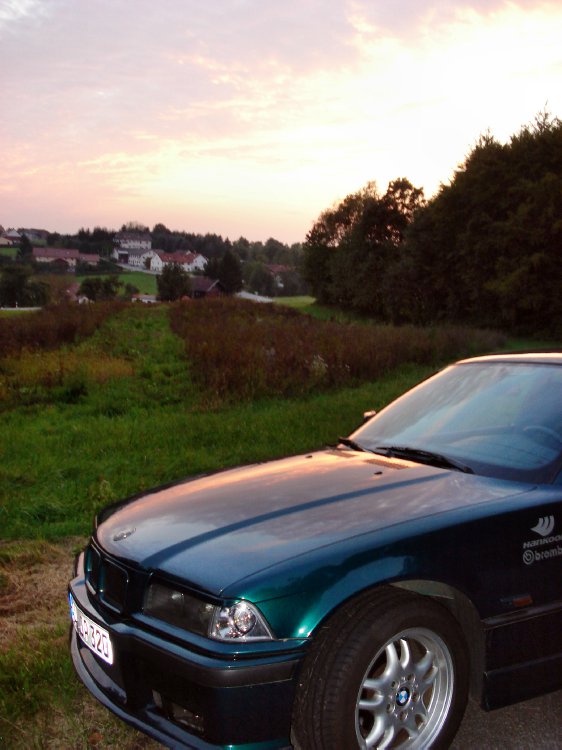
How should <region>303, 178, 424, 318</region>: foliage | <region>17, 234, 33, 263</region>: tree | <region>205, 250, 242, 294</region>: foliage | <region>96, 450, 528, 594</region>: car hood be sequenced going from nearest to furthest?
<region>96, 450, 528, 594</region>: car hood
<region>303, 178, 424, 318</region>: foliage
<region>205, 250, 242, 294</region>: foliage
<region>17, 234, 33, 263</region>: tree

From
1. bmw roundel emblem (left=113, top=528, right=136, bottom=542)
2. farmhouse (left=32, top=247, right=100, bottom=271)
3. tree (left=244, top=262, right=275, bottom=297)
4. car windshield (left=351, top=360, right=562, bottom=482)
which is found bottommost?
bmw roundel emblem (left=113, top=528, right=136, bottom=542)

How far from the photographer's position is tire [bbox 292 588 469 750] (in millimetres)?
2652

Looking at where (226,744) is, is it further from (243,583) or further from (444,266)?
(444,266)

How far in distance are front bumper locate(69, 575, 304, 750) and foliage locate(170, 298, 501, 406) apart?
35.7ft

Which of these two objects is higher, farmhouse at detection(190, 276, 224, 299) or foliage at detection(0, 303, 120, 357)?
farmhouse at detection(190, 276, 224, 299)

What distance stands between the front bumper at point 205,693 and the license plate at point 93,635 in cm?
14

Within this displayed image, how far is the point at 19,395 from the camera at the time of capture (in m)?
14.7

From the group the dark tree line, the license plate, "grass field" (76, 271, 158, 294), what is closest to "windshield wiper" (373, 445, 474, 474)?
the license plate

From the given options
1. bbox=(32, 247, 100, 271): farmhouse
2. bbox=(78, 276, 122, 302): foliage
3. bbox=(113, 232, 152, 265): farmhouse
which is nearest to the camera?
bbox=(78, 276, 122, 302): foliage

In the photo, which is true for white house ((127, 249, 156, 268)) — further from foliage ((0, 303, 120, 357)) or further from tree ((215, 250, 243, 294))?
foliage ((0, 303, 120, 357))

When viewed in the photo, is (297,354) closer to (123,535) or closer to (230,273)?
(123,535)

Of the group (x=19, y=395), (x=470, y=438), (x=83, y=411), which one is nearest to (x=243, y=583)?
(x=470, y=438)

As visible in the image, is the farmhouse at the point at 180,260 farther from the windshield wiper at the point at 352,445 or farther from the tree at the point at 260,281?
the windshield wiper at the point at 352,445

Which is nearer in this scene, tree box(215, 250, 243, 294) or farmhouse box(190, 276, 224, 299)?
farmhouse box(190, 276, 224, 299)
